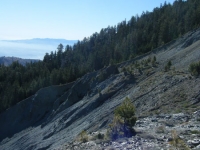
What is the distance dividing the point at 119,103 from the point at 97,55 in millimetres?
71934

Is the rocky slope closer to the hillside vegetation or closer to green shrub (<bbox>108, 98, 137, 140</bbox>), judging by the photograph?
green shrub (<bbox>108, 98, 137, 140</bbox>)

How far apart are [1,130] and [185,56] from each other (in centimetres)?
4120

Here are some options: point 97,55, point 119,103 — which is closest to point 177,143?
point 119,103

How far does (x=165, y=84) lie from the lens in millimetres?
30219

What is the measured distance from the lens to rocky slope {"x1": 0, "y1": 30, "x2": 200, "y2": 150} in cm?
1542

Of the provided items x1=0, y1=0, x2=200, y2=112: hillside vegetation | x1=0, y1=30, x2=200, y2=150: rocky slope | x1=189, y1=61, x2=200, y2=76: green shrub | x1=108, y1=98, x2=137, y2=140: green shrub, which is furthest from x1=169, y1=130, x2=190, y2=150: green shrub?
x1=0, y1=0, x2=200, y2=112: hillside vegetation

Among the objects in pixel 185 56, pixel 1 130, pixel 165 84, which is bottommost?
pixel 1 130

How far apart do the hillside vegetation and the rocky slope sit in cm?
1245

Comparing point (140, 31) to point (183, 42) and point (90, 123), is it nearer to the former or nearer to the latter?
point (183, 42)

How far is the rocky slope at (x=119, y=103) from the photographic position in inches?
607

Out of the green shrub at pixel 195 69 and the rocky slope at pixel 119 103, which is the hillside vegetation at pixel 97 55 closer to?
the rocky slope at pixel 119 103

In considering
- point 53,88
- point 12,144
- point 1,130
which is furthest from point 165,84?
point 1,130

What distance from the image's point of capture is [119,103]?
3269cm

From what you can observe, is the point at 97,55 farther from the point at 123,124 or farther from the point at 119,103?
the point at 123,124
